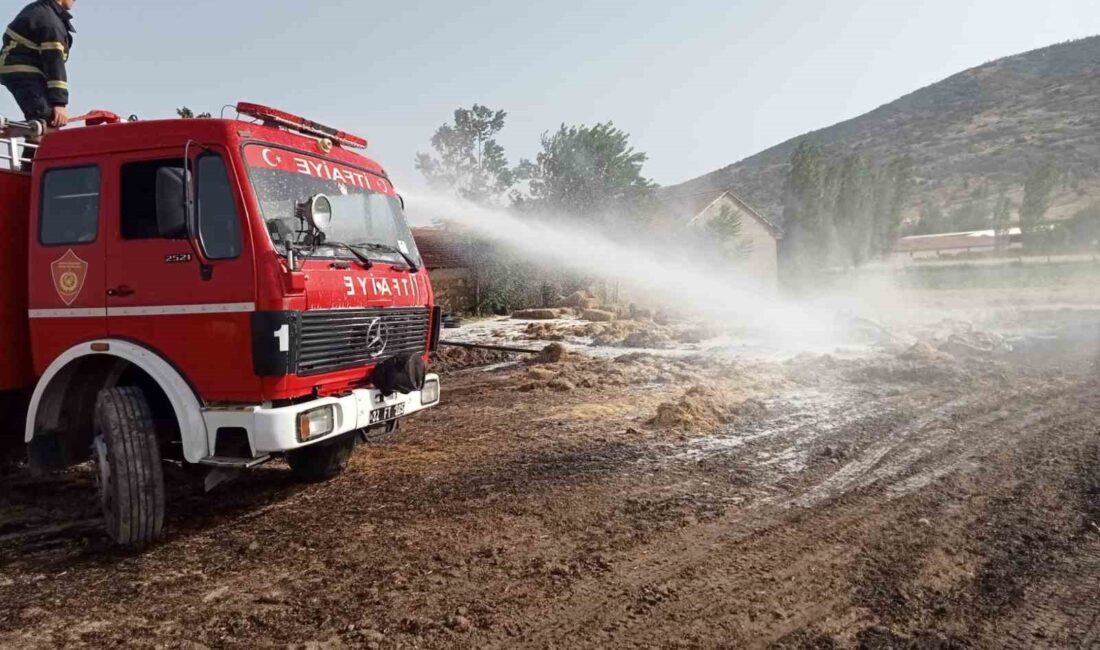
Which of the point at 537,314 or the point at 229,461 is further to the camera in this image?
the point at 537,314

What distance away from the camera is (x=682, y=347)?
1448 centimetres

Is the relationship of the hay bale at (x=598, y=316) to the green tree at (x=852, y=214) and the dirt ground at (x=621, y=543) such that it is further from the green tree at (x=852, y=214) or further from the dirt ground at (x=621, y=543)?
the green tree at (x=852, y=214)

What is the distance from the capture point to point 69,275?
4586 mm

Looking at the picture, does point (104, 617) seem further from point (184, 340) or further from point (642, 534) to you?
point (642, 534)

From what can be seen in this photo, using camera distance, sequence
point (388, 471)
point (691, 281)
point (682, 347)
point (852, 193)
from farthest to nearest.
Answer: point (852, 193) < point (691, 281) < point (682, 347) < point (388, 471)

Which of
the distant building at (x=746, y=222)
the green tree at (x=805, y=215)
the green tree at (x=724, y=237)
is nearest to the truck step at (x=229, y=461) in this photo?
the green tree at (x=724, y=237)

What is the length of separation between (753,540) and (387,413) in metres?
2.78

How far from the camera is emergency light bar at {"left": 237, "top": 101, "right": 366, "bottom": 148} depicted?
4715 millimetres

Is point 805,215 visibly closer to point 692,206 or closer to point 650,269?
point 692,206

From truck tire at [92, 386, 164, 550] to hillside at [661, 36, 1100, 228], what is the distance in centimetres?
4260

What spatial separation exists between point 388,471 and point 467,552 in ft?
6.98

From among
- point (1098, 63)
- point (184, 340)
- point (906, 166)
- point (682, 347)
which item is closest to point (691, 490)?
point (184, 340)

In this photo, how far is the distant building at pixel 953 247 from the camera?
144ft

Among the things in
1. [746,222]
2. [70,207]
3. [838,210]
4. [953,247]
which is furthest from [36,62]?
[953,247]
